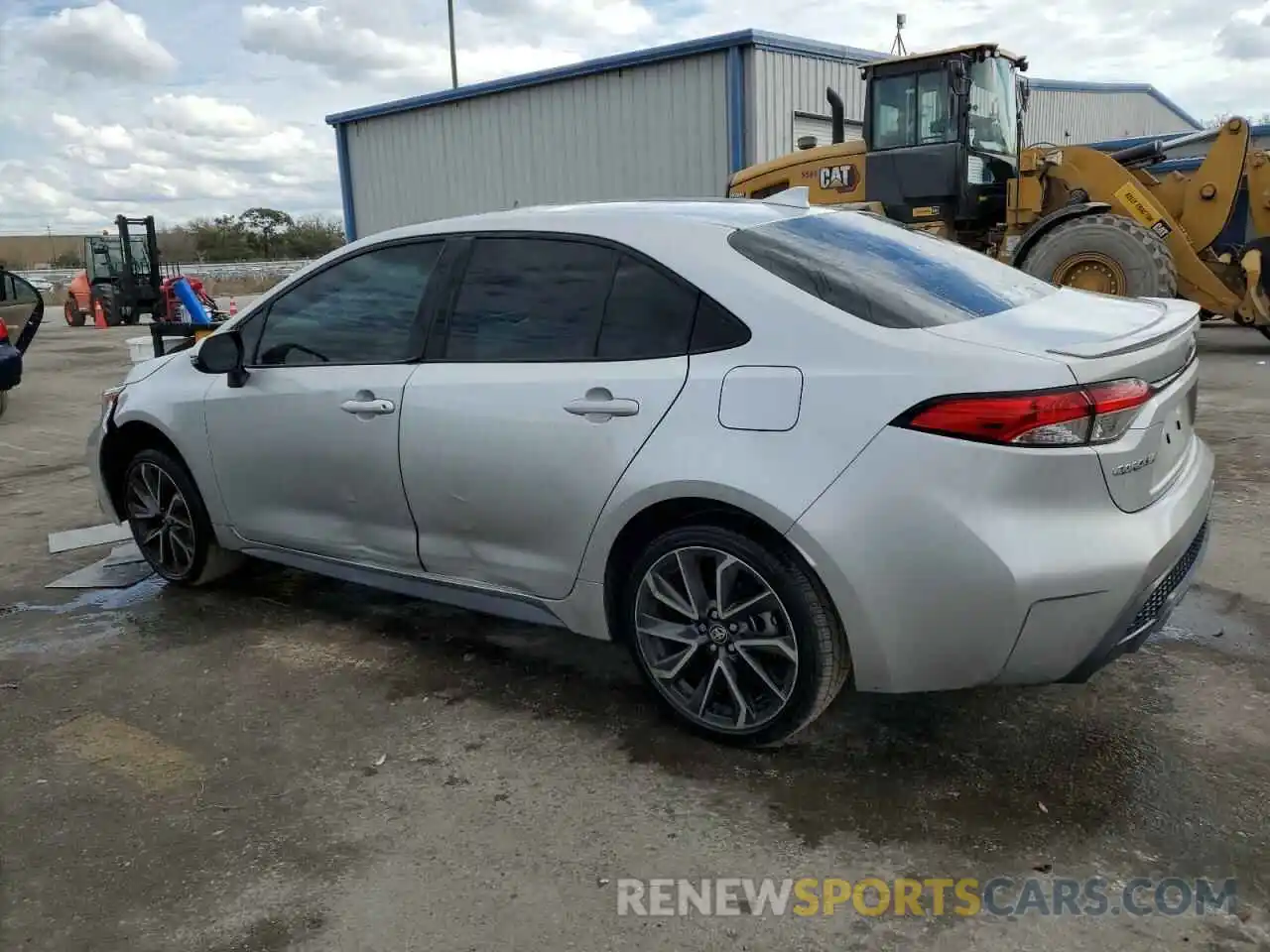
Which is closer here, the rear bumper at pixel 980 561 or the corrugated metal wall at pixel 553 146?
the rear bumper at pixel 980 561

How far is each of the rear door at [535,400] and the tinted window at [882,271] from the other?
34cm

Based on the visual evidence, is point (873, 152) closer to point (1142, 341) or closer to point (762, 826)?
point (1142, 341)

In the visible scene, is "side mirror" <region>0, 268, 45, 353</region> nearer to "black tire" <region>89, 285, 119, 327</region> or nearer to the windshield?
the windshield

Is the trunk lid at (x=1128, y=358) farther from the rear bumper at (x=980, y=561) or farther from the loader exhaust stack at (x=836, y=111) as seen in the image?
the loader exhaust stack at (x=836, y=111)

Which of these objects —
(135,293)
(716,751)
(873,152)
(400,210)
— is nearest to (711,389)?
(716,751)

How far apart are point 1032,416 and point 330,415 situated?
245cm

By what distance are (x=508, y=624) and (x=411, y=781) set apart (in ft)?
4.10

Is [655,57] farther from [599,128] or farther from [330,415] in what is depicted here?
[330,415]

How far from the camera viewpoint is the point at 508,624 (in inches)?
166

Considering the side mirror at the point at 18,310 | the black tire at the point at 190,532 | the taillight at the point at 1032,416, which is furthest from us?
the side mirror at the point at 18,310

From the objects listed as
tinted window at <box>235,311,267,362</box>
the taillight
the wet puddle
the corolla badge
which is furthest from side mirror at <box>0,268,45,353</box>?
the corolla badge

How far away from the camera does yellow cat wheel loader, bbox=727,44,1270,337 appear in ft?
34.2

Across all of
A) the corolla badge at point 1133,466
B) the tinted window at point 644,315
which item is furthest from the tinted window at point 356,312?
the corolla badge at point 1133,466

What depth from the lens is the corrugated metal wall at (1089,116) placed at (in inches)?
1020
